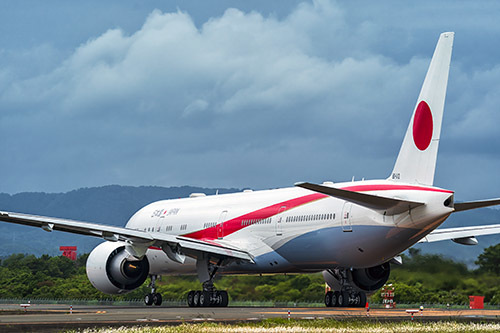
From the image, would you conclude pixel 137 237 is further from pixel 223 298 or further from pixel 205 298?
pixel 223 298

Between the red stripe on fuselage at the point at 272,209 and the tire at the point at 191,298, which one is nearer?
the red stripe on fuselage at the point at 272,209

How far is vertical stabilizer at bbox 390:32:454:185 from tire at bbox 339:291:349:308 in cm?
592

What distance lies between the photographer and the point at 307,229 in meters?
29.3

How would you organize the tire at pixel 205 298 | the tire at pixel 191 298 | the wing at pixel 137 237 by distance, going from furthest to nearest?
the tire at pixel 191 298
the tire at pixel 205 298
the wing at pixel 137 237

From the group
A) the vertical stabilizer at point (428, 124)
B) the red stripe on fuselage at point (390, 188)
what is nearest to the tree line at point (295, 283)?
the red stripe on fuselage at point (390, 188)

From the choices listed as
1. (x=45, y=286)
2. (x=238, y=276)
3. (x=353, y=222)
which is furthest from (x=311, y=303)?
(x=45, y=286)

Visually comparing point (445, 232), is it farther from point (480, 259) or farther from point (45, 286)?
point (45, 286)

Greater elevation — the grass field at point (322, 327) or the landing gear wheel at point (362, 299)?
the landing gear wheel at point (362, 299)

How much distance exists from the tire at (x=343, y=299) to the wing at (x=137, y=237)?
3.63 metres

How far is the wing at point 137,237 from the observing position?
1090 inches

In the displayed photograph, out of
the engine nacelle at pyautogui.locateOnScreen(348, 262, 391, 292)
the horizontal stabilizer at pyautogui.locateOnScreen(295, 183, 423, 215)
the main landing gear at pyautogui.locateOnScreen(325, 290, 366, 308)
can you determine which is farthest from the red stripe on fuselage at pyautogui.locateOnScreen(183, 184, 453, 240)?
the main landing gear at pyautogui.locateOnScreen(325, 290, 366, 308)

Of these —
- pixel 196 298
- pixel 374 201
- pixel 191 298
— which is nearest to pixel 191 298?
pixel 191 298

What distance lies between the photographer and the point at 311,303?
36.5m

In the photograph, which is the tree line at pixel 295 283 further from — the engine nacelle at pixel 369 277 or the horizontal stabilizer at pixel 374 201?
the horizontal stabilizer at pixel 374 201
